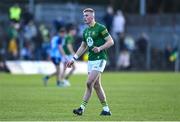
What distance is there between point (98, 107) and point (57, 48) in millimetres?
11759

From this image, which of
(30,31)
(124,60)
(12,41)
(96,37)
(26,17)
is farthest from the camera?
(124,60)

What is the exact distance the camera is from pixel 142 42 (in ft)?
151

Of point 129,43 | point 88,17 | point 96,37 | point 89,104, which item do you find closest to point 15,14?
point 129,43

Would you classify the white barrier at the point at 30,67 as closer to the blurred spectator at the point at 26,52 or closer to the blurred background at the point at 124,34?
the blurred spectator at the point at 26,52

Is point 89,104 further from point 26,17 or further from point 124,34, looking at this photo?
point 124,34

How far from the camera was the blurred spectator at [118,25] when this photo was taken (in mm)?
44888

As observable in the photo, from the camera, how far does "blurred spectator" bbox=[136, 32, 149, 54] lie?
45.8 metres

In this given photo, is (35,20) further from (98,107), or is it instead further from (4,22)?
(98,107)

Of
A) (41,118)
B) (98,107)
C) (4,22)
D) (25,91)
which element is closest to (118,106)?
(98,107)

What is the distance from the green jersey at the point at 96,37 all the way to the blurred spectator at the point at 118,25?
2687cm

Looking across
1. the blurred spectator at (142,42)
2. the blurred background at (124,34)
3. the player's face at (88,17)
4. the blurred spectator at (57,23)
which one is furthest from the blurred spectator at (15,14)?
the player's face at (88,17)

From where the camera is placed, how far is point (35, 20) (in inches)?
1806

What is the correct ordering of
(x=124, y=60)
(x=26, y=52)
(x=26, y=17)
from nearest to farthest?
(x=26, y=17), (x=26, y=52), (x=124, y=60)

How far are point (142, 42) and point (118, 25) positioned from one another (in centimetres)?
193
